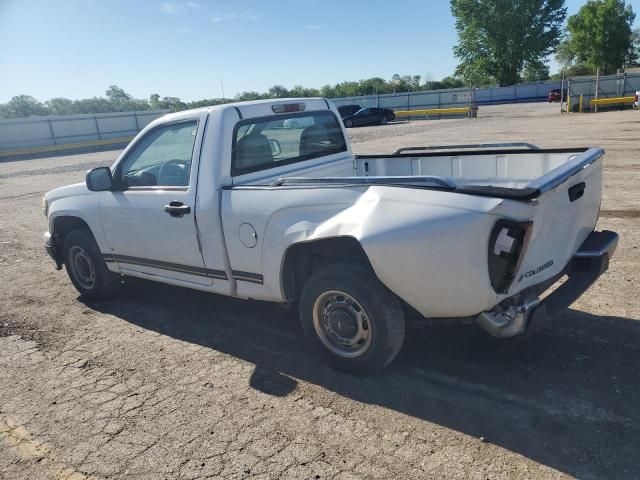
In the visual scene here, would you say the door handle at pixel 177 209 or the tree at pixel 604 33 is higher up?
the tree at pixel 604 33

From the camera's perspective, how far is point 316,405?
11.3 ft

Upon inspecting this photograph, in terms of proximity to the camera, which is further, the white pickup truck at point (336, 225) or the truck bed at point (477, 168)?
the truck bed at point (477, 168)

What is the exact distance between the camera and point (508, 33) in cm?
7012

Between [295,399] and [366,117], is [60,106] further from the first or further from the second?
[295,399]

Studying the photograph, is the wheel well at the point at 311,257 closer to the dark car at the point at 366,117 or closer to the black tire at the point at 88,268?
the black tire at the point at 88,268

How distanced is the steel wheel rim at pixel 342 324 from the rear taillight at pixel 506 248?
3.09 ft

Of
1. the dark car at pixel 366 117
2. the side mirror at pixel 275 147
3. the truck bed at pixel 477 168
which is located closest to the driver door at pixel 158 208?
the side mirror at pixel 275 147

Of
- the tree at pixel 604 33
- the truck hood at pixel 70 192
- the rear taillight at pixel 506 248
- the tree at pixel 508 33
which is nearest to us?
the rear taillight at pixel 506 248

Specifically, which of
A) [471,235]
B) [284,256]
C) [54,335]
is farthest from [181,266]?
[471,235]

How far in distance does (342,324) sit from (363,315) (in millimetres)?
200

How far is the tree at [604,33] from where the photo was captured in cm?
8006

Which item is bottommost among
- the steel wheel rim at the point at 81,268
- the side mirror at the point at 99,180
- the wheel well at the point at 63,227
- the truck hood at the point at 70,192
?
the steel wheel rim at the point at 81,268

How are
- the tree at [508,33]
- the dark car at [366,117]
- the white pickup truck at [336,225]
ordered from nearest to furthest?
the white pickup truck at [336,225] → the dark car at [366,117] → the tree at [508,33]

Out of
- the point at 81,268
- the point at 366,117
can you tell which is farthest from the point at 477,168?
→ the point at 366,117
